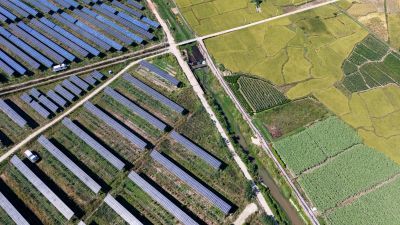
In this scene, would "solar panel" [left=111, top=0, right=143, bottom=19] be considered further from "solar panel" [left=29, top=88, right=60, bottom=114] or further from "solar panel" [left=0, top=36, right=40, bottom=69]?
"solar panel" [left=29, top=88, right=60, bottom=114]

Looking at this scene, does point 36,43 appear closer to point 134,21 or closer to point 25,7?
point 25,7

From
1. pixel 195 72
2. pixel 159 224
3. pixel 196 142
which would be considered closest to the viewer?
pixel 159 224

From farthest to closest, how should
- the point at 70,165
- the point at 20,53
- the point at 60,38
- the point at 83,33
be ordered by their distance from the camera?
the point at 83,33 → the point at 60,38 → the point at 20,53 → the point at 70,165

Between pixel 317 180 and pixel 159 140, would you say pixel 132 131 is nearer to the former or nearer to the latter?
pixel 159 140

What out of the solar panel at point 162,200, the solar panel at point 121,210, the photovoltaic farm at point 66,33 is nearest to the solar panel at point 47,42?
the photovoltaic farm at point 66,33

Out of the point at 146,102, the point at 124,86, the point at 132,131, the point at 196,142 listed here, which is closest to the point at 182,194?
the point at 196,142

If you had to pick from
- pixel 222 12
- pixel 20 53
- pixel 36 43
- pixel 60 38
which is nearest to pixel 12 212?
A: pixel 20 53
